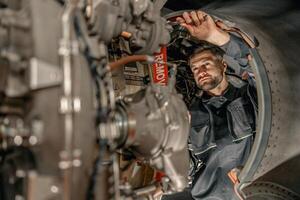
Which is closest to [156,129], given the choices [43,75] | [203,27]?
[43,75]

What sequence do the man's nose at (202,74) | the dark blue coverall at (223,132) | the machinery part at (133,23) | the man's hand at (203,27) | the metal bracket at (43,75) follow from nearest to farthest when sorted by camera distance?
the metal bracket at (43,75) → the machinery part at (133,23) → the man's hand at (203,27) → the dark blue coverall at (223,132) → the man's nose at (202,74)

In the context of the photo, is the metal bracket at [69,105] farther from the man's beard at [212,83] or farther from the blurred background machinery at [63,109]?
the man's beard at [212,83]

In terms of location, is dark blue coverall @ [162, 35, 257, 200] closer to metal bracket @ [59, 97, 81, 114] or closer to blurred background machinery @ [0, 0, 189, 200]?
blurred background machinery @ [0, 0, 189, 200]

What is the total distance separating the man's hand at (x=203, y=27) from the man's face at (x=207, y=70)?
198 millimetres

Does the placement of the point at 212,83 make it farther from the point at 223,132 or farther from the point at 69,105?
the point at 69,105

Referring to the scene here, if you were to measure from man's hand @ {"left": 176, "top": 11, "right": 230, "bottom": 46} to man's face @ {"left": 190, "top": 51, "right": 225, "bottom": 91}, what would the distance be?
20 centimetres

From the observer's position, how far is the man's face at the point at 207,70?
6.82ft

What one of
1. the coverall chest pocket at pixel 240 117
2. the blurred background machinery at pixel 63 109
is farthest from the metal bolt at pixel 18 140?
the coverall chest pocket at pixel 240 117

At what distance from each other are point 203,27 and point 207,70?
0.28 meters

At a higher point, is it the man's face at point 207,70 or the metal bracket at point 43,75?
the metal bracket at point 43,75

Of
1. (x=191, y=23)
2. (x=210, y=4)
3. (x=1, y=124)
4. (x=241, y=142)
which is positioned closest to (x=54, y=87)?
(x=1, y=124)

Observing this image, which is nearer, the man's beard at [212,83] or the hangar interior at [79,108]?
the hangar interior at [79,108]

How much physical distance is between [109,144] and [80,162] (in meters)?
0.09

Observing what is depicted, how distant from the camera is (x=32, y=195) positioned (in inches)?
38.0
